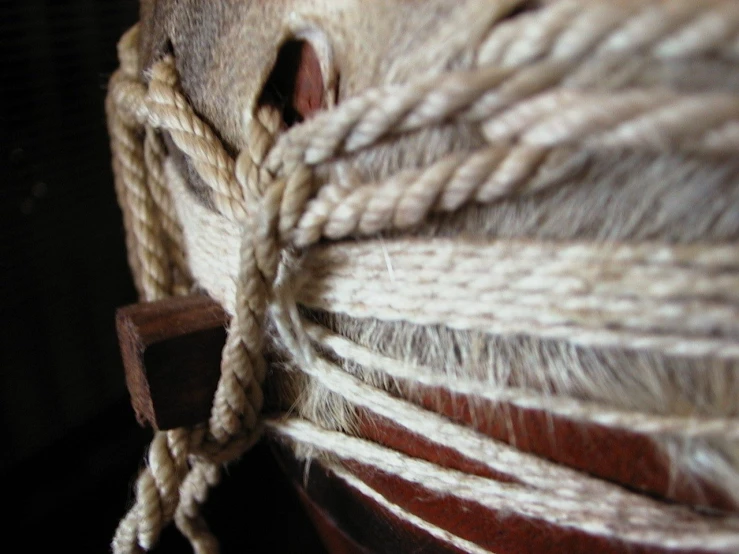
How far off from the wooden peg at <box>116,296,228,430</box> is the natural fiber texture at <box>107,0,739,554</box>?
2 centimetres

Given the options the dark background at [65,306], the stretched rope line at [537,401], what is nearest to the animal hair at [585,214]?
the stretched rope line at [537,401]

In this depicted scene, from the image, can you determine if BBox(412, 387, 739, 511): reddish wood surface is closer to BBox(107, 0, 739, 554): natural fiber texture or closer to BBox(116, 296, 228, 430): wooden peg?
BBox(107, 0, 739, 554): natural fiber texture

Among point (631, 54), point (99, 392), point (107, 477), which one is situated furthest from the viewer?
point (99, 392)

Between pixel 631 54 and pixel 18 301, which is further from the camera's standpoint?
pixel 18 301

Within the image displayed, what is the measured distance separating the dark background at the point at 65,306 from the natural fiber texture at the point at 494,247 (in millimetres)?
339

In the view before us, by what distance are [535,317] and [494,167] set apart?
0.07 meters

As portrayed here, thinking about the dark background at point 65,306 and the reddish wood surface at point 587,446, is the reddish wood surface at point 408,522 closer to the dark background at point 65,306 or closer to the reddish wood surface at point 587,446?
the reddish wood surface at point 587,446

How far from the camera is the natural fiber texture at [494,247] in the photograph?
8.4 inches

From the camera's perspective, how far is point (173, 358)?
1.13 ft

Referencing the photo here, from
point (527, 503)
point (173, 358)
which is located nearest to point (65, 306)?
point (173, 358)

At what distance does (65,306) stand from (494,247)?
2.44 ft

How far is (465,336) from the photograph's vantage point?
28 centimetres

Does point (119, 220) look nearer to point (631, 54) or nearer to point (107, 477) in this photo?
point (107, 477)

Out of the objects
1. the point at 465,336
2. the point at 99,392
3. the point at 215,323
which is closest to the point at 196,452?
the point at 215,323
